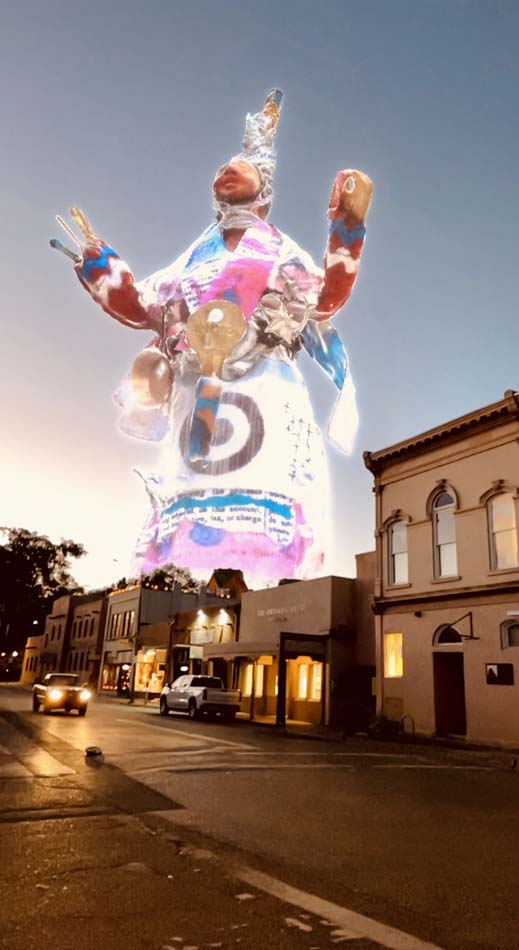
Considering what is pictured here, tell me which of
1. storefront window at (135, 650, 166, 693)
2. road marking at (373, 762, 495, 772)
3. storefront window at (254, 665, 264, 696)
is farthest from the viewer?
storefront window at (135, 650, 166, 693)

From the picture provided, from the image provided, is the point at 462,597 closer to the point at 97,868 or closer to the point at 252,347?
the point at 97,868

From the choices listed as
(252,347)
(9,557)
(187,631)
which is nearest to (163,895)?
(187,631)

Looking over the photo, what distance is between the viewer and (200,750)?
55.3 feet

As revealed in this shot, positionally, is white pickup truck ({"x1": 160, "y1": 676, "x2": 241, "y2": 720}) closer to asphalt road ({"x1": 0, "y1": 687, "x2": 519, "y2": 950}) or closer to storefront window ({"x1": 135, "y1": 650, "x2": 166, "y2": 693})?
asphalt road ({"x1": 0, "y1": 687, "x2": 519, "y2": 950})

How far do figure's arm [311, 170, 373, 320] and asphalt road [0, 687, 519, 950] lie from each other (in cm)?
4302

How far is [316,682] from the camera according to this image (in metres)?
31.0

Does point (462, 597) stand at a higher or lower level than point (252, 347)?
lower

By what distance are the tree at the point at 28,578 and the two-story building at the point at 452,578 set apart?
7060 centimetres

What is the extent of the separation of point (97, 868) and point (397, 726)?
20.0 m

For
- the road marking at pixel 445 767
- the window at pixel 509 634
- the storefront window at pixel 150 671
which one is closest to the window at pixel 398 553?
the window at pixel 509 634

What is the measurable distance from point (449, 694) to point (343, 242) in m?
37.6

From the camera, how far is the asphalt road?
4738 mm

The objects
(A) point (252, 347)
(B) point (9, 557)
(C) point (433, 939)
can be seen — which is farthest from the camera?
(B) point (9, 557)

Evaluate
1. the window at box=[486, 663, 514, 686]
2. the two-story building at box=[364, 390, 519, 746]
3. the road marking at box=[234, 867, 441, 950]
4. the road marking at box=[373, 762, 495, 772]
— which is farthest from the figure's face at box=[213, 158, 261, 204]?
the road marking at box=[234, 867, 441, 950]
